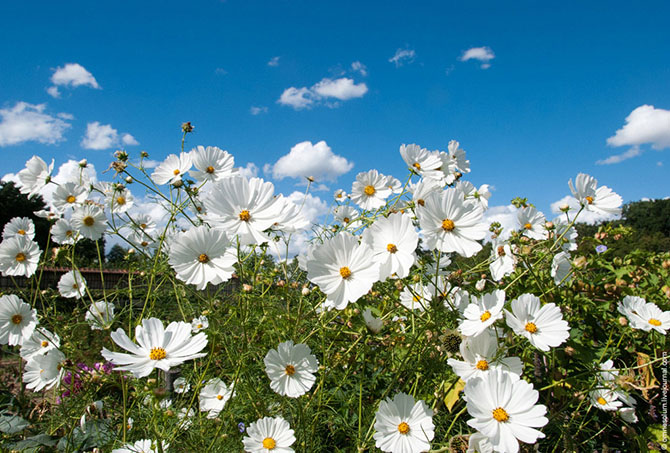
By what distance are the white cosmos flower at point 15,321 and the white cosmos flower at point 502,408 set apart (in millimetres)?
1236

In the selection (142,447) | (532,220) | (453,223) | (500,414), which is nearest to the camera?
(500,414)

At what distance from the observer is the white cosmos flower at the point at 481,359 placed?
0.96m

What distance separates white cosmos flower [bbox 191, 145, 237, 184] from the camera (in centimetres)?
114

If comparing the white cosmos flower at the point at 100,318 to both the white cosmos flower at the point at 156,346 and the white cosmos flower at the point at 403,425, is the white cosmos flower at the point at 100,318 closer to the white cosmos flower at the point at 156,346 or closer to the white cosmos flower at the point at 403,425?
the white cosmos flower at the point at 156,346

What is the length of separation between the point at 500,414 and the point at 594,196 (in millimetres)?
791

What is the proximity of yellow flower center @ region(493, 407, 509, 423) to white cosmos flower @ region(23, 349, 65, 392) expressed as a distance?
127 cm

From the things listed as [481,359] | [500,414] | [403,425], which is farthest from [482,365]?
[403,425]

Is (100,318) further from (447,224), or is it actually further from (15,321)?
(447,224)

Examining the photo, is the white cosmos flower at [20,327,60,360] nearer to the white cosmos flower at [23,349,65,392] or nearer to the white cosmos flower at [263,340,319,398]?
the white cosmos flower at [23,349,65,392]

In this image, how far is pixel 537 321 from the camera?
3.30 feet

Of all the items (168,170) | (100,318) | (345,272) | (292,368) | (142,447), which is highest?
(168,170)

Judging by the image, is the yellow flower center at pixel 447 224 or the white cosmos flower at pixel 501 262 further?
the white cosmos flower at pixel 501 262

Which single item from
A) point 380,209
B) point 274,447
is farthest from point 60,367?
point 380,209

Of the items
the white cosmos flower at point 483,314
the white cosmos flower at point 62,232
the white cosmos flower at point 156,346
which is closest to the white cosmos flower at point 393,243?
the white cosmos flower at point 483,314
